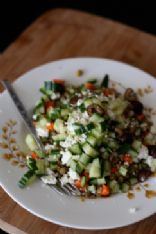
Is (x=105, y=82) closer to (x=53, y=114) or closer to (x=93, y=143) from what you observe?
(x=53, y=114)

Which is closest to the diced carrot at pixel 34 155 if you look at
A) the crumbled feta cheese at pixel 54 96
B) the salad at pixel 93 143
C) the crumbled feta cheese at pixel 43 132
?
the salad at pixel 93 143

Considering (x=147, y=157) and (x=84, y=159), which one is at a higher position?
(x=84, y=159)

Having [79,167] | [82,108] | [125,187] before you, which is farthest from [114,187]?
[82,108]

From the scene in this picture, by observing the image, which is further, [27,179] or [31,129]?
[31,129]

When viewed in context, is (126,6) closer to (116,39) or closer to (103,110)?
(116,39)

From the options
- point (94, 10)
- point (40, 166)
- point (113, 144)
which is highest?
point (40, 166)

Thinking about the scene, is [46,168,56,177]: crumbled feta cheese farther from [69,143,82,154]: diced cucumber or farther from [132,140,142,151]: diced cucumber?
[132,140,142,151]: diced cucumber

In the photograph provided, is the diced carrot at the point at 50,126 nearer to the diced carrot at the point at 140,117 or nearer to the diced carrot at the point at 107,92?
the diced carrot at the point at 107,92
